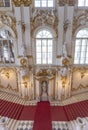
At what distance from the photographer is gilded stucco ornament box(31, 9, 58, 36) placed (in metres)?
10.7

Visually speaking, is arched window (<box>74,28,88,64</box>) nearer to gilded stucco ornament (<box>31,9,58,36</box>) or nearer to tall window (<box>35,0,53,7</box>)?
gilded stucco ornament (<box>31,9,58,36</box>)

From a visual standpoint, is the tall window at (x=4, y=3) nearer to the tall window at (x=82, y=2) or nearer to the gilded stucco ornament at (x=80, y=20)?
the gilded stucco ornament at (x=80, y=20)

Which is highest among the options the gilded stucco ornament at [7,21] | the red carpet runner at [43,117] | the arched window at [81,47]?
the gilded stucco ornament at [7,21]

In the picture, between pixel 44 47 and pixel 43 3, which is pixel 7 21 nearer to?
pixel 43 3

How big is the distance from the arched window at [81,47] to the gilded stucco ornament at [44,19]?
6.48 ft

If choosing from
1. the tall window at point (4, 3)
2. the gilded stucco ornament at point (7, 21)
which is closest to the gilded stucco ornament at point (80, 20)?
the gilded stucco ornament at point (7, 21)

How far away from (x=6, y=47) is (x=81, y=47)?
19.9ft

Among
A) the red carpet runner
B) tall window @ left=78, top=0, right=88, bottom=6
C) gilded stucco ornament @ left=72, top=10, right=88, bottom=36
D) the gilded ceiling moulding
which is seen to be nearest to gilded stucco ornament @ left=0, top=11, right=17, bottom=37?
the gilded ceiling moulding

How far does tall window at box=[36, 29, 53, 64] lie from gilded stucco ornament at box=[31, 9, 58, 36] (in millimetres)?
573

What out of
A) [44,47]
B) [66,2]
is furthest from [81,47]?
Result: [66,2]

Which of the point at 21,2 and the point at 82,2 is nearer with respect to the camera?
the point at 21,2

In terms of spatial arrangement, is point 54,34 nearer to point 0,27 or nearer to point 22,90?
point 0,27

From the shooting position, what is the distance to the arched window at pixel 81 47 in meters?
11.4

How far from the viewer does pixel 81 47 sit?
1171cm
